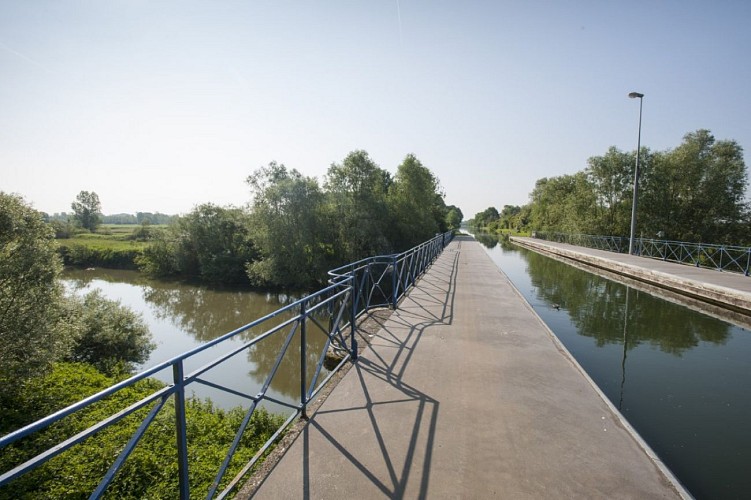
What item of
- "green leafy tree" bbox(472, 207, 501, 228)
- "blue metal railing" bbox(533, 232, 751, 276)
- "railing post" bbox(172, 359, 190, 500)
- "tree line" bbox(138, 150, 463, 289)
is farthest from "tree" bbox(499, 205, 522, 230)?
"railing post" bbox(172, 359, 190, 500)

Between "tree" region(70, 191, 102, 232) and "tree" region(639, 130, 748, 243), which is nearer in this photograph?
"tree" region(639, 130, 748, 243)

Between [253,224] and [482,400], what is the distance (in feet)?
75.6

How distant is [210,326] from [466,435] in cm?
1611

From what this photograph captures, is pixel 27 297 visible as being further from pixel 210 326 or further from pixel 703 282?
pixel 703 282

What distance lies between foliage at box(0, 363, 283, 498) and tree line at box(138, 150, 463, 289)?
15216 mm

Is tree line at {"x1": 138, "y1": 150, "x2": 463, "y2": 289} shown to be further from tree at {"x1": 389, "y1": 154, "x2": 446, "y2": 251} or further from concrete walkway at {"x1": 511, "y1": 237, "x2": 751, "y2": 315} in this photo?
concrete walkway at {"x1": 511, "y1": 237, "x2": 751, "y2": 315}

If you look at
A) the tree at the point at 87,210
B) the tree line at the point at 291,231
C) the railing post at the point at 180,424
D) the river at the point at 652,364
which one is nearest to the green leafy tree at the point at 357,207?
the tree line at the point at 291,231

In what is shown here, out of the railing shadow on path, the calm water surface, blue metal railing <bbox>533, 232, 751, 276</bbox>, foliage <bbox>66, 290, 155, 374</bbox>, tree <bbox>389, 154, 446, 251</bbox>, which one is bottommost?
the calm water surface

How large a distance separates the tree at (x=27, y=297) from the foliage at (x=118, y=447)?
571mm

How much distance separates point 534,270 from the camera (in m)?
19.3

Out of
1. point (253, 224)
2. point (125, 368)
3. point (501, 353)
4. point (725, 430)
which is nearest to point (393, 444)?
point (501, 353)

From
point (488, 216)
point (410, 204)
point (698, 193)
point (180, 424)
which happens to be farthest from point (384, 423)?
point (488, 216)

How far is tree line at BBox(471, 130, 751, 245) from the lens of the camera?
23234 millimetres

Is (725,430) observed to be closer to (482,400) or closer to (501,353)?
(501,353)
